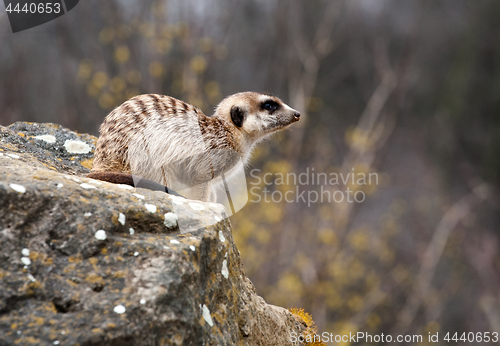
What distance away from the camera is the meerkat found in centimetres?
294

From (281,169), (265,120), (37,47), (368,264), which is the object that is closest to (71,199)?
(265,120)

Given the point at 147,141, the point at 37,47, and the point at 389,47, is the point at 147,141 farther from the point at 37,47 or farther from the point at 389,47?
the point at 389,47

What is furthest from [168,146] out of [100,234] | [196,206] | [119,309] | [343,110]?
[343,110]

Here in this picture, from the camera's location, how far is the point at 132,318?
1.66 meters

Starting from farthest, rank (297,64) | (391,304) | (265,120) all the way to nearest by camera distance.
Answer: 1. (297,64)
2. (391,304)
3. (265,120)

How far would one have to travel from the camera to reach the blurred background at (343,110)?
9172 millimetres

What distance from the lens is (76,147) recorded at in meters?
3.60

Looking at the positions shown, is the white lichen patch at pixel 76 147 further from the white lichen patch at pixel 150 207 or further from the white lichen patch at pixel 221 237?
the white lichen patch at pixel 221 237

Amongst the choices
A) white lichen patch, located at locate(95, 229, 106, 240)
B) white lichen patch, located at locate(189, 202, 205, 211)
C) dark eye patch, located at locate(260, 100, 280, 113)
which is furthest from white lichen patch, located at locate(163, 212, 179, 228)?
dark eye patch, located at locate(260, 100, 280, 113)

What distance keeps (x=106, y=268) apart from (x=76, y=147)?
2.08 meters

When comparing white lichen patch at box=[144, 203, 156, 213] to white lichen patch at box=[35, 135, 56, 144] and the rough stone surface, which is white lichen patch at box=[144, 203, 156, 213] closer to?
the rough stone surface

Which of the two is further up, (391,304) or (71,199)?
(71,199)

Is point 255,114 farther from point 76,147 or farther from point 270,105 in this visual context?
point 76,147

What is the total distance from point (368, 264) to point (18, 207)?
9.85m
